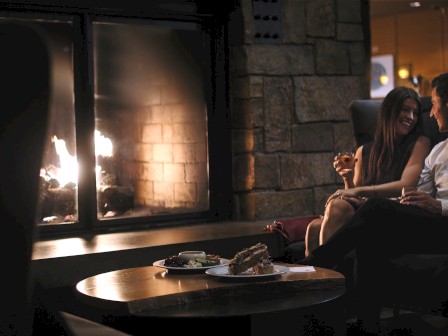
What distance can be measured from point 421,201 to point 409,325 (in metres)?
0.71

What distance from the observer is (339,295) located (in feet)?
7.07

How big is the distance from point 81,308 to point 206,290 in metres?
1.44

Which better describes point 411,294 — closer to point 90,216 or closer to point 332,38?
point 90,216

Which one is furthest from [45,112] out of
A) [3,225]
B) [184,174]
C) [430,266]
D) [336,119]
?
[336,119]

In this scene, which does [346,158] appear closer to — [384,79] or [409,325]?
[409,325]

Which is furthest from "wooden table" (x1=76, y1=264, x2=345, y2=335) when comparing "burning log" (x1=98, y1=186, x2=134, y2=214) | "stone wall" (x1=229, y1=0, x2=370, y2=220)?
"stone wall" (x1=229, y1=0, x2=370, y2=220)

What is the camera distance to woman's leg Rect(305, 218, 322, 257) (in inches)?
131

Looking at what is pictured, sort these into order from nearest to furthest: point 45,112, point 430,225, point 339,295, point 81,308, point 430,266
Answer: point 45,112, point 339,295, point 430,266, point 430,225, point 81,308

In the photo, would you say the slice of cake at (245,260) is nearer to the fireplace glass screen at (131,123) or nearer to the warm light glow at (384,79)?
the fireplace glass screen at (131,123)

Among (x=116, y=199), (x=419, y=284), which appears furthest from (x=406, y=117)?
(x=116, y=199)

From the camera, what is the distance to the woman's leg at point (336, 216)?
3223 mm

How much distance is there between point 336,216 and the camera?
3223 mm

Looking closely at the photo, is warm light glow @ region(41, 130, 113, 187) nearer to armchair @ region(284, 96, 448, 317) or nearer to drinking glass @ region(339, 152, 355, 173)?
drinking glass @ region(339, 152, 355, 173)

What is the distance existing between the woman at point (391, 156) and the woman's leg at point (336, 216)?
4.1 inches
